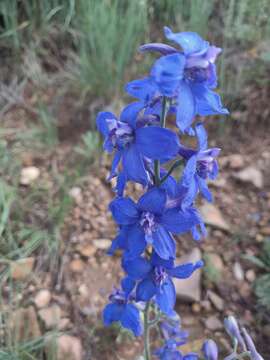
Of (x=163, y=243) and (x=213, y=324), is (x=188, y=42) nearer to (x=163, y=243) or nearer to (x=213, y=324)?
(x=163, y=243)

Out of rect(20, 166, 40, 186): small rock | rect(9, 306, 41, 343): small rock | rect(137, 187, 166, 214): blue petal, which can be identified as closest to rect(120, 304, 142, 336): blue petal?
rect(137, 187, 166, 214): blue petal

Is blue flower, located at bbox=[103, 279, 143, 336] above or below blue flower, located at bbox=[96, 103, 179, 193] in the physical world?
below

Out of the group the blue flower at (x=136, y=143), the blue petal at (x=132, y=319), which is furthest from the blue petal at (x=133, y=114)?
the blue petal at (x=132, y=319)

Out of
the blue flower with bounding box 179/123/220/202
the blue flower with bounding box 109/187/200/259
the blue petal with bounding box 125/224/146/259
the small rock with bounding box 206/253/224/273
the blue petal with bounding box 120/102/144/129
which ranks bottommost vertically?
the small rock with bounding box 206/253/224/273

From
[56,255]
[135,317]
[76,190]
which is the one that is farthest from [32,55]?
[135,317]

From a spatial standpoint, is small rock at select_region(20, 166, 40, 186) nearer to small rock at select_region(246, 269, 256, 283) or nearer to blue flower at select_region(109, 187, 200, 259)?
small rock at select_region(246, 269, 256, 283)

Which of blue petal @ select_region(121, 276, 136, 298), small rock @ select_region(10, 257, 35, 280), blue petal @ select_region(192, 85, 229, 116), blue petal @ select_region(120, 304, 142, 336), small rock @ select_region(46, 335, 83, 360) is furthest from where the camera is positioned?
small rock @ select_region(10, 257, 35, 280)

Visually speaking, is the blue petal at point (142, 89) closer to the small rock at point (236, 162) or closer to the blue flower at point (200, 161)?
the blue flower at point (200, 161)
